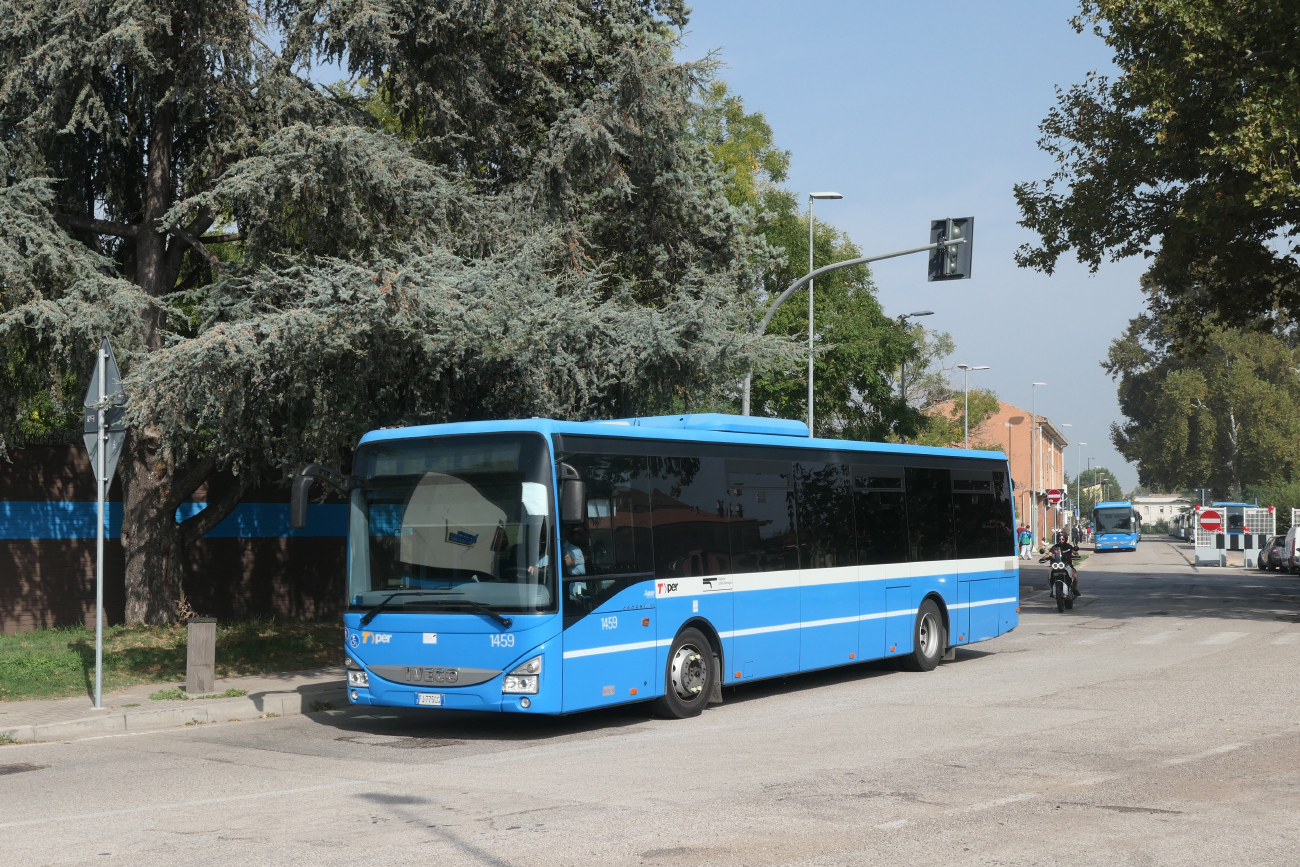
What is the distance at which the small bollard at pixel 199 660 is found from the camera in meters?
13.4

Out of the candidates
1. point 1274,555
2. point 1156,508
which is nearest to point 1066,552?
point 1274,555

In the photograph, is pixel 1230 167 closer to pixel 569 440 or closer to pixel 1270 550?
pixel 569 440

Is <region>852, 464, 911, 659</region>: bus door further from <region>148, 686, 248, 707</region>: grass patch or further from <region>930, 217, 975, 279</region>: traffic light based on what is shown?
<region>148, 686, 248, 707</region>: grass patch

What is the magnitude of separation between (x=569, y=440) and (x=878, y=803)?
458cm

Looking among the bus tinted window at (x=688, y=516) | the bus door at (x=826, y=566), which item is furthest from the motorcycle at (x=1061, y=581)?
the bus tinted window at (x=688, y=516)

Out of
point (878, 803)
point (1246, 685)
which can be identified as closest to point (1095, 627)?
point (1246, 685)

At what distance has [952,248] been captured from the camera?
66.3ft

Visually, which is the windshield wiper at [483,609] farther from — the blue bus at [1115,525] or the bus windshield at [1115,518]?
the bus windshield at [1115,518]

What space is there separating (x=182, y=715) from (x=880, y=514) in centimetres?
818

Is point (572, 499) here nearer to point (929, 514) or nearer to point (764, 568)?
point (764, 568)

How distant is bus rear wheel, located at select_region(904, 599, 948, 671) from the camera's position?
16188 millimetres

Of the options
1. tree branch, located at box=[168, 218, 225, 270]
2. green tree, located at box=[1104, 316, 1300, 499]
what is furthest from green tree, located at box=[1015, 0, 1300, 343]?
green tree, located at box=[1104, 316, 1300, 499]

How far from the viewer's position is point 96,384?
12.6 meters

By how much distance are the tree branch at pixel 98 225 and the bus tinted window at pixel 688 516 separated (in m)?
10.7
